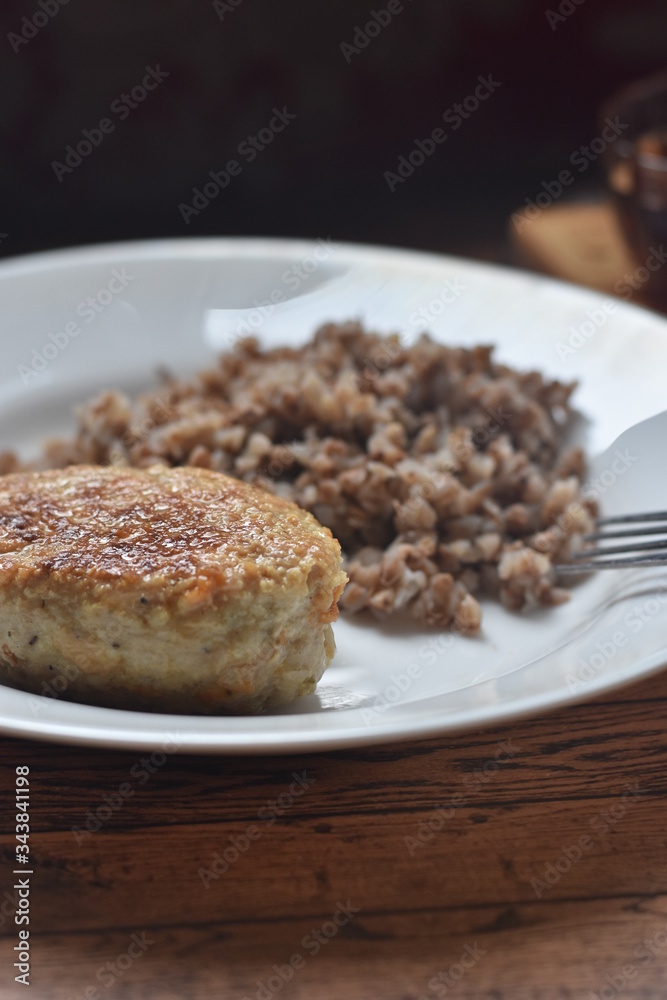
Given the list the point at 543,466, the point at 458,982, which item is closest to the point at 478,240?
the point at 543,466

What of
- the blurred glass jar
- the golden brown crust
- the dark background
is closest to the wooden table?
the golden brown crust

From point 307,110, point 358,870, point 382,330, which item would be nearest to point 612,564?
point 358,870

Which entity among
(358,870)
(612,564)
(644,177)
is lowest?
(358,870)

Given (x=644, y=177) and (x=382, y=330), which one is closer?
(x=382, y=330)

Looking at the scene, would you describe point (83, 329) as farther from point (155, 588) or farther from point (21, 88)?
point (21, 88)

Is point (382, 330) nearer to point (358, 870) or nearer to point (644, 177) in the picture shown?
point (644, 177)

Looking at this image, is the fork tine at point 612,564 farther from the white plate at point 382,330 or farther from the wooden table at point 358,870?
the wooden table at point 358,870

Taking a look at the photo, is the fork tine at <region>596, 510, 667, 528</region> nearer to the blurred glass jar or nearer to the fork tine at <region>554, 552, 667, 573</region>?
the fork tine at <region>554, 552, 667, 573</region>
